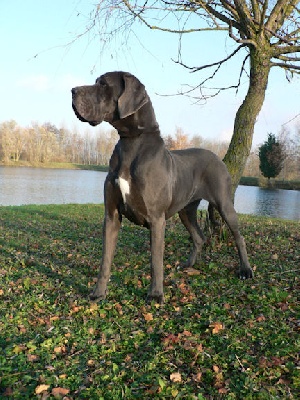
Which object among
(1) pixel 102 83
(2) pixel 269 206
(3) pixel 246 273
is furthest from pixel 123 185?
(2) pixel 269 206

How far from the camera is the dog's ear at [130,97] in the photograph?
3791 millimetres

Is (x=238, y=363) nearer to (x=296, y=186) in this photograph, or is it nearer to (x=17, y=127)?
(x=296, y=186)

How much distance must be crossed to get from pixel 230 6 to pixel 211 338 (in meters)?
5.88

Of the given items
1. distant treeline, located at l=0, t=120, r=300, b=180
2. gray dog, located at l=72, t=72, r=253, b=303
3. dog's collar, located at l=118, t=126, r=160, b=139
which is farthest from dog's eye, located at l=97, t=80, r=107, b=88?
distant treeline, located at l=0, t=120, r=300, b=180

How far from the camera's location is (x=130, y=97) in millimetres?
3799

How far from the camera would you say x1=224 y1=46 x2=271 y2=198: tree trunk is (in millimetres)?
6930

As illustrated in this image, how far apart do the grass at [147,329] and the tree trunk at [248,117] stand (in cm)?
160

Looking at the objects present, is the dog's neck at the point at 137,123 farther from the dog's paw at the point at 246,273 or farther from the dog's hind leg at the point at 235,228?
the dog's paw at the point at 246,273

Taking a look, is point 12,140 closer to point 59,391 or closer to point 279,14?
point 279,14

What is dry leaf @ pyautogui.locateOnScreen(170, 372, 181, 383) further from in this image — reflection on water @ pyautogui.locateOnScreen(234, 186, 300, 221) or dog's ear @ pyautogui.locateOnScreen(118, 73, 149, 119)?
reflection on water @ pyautogui.locateOnScreen(234, 186, 300, 221)

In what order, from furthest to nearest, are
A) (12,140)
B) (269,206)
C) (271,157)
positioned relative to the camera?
1. (12,140)
2. (271,157)
3. (269,206)

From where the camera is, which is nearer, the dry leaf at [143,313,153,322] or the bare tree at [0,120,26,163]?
the dry leaf at [143,313,153,322]

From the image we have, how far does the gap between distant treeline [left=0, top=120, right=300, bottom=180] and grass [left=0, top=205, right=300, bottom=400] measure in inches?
1301

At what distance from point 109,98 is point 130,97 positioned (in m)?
0.21
